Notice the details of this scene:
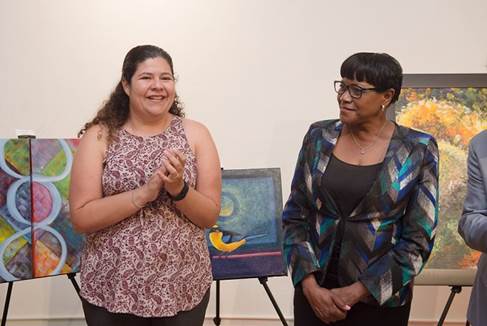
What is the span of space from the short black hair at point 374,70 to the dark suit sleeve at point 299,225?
29 centimetres

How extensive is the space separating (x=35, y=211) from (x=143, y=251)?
1.09m

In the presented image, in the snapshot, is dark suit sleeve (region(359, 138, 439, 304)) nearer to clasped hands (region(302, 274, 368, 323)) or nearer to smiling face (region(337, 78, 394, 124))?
clasped hands (region(302, 274, 368, 323))

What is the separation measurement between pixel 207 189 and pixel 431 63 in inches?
79.7

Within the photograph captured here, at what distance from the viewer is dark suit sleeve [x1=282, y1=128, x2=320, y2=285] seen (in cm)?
167

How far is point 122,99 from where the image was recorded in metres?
1.78

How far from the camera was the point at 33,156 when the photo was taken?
2420 mm

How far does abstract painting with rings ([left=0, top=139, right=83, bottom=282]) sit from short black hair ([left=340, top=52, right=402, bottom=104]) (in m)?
1.50

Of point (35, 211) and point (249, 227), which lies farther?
point (249, 227)

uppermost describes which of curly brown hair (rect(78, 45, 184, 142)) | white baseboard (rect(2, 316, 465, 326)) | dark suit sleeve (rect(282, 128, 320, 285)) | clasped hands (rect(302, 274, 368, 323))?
curly brown hair (rect(78, 45, 184, 142))

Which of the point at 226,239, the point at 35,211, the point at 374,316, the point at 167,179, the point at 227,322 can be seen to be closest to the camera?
the point at 167,179

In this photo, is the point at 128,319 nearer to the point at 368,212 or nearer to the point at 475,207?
the point at 368,212

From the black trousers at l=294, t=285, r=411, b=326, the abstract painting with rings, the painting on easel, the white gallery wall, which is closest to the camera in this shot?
the black trousers at l=294, t=285, r=411, b=326

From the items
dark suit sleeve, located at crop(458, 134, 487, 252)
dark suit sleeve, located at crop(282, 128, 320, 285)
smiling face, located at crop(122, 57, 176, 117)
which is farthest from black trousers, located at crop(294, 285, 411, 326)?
smiling face, located at crop(122, 57, 176, 117)

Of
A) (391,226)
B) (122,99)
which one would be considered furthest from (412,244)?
(122,99)
